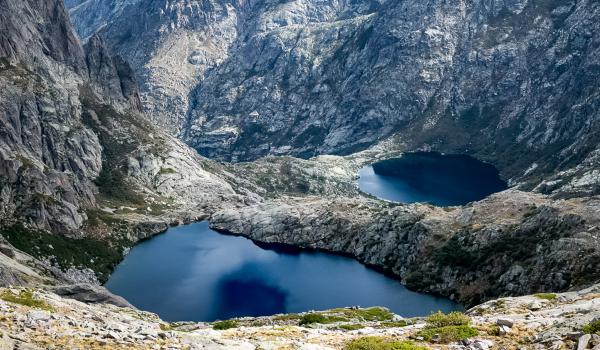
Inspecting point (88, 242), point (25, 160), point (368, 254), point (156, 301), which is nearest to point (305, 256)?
point (368, 254)

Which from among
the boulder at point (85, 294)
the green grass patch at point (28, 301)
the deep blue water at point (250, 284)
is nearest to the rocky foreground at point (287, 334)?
the green grass patch at point (28, 301)

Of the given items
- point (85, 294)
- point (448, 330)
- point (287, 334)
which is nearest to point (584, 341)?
point (448, 330)

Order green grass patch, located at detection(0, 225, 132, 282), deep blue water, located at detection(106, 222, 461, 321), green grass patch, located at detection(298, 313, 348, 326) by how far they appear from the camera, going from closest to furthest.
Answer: green grass patch, located at detection(298, 313, 348, 326) < deep blue water, located at detection(106, 222, 461, 321) < green grass patch, located at detection(0, 225, 132, 282)

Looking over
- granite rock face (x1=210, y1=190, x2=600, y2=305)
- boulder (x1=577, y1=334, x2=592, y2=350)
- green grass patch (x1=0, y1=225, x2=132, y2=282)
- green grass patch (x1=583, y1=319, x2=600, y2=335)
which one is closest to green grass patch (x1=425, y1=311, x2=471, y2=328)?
green grass patch (x1=583, y1=319, x2=600, y2=335)

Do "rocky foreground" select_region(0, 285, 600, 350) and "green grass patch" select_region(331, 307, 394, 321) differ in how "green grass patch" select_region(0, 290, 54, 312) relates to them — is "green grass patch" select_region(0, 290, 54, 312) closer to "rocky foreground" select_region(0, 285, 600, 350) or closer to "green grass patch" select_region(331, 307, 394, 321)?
"rocky foreground" select_region(0, 285, 600, 350)

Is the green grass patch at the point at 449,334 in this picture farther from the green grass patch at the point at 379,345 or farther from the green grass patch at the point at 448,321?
the green grass patch at the point at 448,321

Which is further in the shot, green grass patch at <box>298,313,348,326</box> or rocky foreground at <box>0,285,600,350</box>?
green grass patch at <box>298,313,348,326</box>
